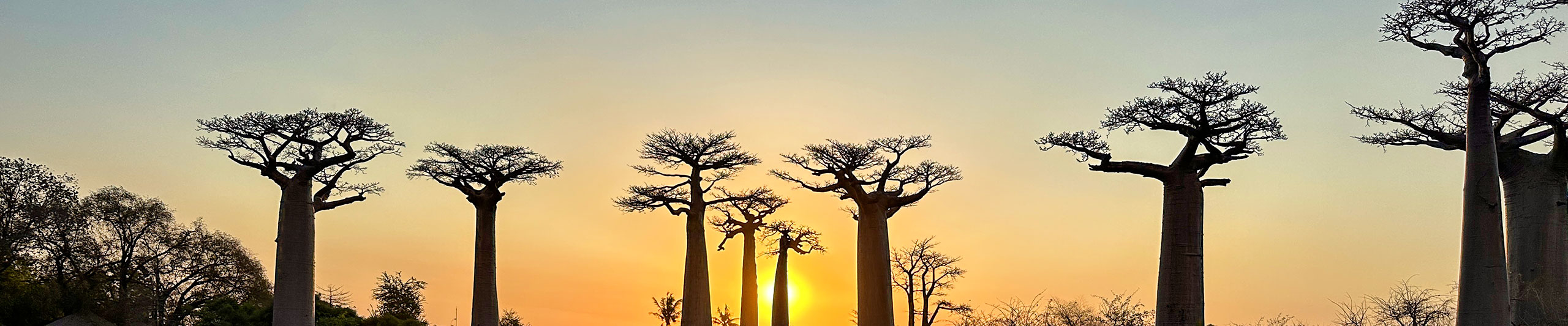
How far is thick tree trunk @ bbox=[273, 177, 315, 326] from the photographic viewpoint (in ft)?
64.4

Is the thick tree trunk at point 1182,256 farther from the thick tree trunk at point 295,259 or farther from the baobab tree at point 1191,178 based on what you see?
the thick tree trunk at point 295,259

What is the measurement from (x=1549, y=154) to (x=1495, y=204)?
5.21 m

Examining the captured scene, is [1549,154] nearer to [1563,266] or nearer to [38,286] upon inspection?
[1563,266]

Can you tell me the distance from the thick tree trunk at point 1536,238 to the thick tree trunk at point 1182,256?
4.39 m

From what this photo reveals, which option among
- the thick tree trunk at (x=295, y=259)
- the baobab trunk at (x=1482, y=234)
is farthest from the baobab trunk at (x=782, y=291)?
the baobab trunk at (x=1482, y=234)

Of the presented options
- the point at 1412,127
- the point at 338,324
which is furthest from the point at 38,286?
the point at 1412,127

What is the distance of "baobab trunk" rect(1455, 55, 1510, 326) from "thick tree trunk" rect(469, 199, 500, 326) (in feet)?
57.2

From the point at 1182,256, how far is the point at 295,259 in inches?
558

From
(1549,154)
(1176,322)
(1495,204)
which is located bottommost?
(1176,322)

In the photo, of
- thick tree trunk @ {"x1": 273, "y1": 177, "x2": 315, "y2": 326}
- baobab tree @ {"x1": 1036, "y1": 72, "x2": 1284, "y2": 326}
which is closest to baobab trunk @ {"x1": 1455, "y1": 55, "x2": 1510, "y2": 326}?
baobab tree @ {"x1": 1036, "y1": 72, "x2": 1284, "y2": 326}

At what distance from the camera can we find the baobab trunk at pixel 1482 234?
12.5 meters

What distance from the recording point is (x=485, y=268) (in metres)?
24.1

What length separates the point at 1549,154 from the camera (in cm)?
1670

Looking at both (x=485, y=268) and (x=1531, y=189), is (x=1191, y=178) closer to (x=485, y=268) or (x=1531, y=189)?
(x=1531, y=189)
